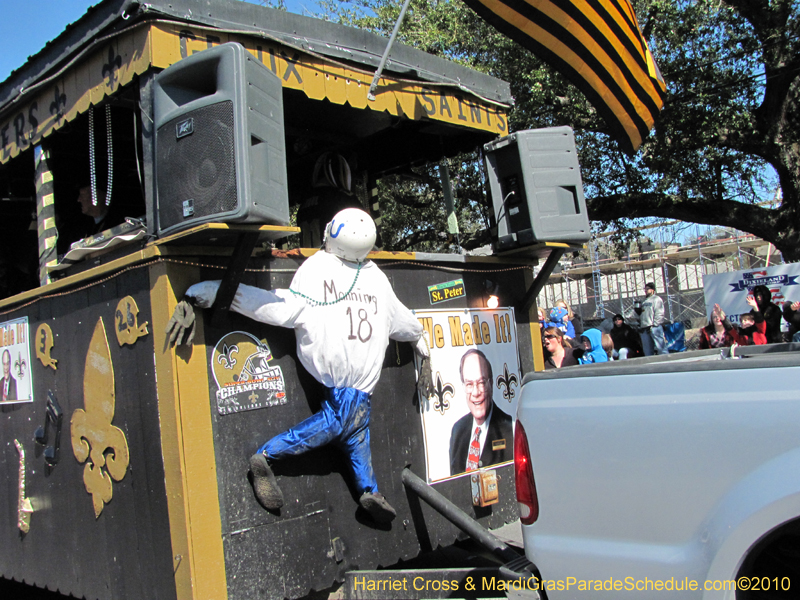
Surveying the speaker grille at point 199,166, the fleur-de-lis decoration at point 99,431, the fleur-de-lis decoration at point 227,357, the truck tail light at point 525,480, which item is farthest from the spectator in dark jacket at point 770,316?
the fleur-de-lis decoration at point 99,431

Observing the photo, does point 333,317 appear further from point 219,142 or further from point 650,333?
point 650,333

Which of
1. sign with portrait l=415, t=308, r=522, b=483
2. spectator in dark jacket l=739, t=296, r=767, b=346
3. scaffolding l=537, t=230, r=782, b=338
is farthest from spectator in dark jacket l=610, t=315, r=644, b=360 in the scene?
scaffolding l=537, t=230, r=782, b=338

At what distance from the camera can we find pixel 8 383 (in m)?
5.12

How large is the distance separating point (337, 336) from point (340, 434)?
2.00 ft

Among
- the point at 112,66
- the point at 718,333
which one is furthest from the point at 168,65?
the point at 718,333

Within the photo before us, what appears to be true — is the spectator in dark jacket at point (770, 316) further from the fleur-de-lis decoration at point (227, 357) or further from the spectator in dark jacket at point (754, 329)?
the fleur-de-lis decoration at point (227, 357)

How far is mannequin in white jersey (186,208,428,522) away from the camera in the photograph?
3857 mm

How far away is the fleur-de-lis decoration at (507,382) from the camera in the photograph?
17.7ft

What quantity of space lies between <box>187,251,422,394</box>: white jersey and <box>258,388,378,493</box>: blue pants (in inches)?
3.8

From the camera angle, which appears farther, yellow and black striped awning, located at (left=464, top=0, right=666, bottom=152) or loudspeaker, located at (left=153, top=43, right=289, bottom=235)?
yellow and black striped awning, located at (left=464, top=0, right=666, bottom=152)

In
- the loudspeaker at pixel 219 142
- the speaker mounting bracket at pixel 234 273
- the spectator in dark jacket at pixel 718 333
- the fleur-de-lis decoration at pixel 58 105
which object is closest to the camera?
the loudspeaker at pixel 219 142

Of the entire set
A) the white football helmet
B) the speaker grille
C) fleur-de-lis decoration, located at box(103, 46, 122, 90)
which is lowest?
the white football helmet

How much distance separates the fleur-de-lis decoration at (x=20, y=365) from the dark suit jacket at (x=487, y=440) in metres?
3.25

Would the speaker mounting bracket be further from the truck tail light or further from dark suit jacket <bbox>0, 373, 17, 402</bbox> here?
dark suit jacket <bbox>0, 373, 17, 402</bbox>
